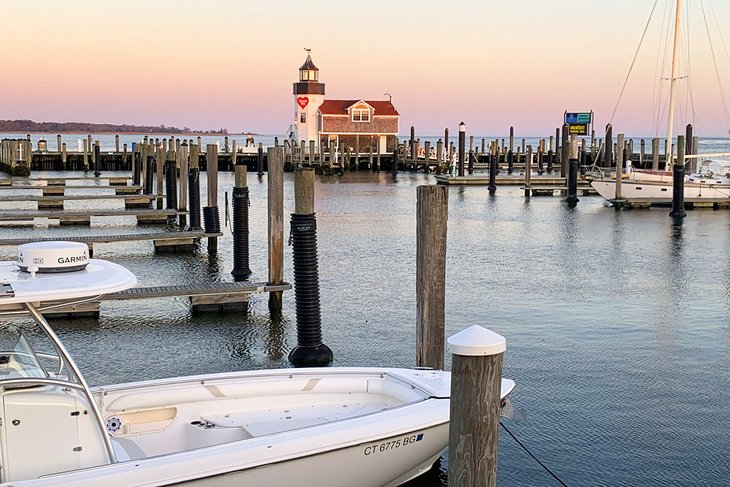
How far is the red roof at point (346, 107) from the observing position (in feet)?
211

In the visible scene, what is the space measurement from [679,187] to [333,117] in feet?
118

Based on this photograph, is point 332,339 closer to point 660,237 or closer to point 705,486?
point 705,486

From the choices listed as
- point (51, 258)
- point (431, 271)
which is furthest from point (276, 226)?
point (51, 258)

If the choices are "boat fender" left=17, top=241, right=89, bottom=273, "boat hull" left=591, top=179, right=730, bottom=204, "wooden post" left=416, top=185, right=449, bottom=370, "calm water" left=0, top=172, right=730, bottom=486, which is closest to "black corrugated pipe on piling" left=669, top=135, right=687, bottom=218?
"boat hull" left=591, top=179, right=730, bottom=204

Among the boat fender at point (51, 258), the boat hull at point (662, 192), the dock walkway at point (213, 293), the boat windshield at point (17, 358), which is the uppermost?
the boat fender at point (51, 258)

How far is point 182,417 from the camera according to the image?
7062mm

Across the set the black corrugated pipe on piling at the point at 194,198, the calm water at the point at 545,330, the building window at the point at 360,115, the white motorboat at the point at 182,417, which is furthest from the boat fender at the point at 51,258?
→ the building window at the point at 360,115

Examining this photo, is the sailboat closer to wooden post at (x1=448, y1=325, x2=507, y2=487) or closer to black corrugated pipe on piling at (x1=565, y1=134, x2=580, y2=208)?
black corrugated pipe on piling at (x1=565, y1=134, x2=580, y2=208)

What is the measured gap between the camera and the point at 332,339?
40.3 ft

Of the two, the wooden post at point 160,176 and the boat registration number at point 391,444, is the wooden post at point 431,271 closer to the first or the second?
the boat registration number at point 391,444

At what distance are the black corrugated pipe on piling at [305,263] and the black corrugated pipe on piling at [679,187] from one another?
76.4 ft

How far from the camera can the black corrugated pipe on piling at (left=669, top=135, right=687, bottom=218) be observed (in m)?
31.1

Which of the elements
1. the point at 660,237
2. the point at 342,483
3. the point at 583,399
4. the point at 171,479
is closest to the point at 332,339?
the point at 583,399

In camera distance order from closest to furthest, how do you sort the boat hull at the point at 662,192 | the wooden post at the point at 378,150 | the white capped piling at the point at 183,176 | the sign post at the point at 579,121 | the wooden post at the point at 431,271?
the wooden post at the point at 431,271, the white capped piling at the point at 183,176, the boat hull at the point at 662,192, the sign post at the point at 579,121, the wooden post at the point at 378,150
